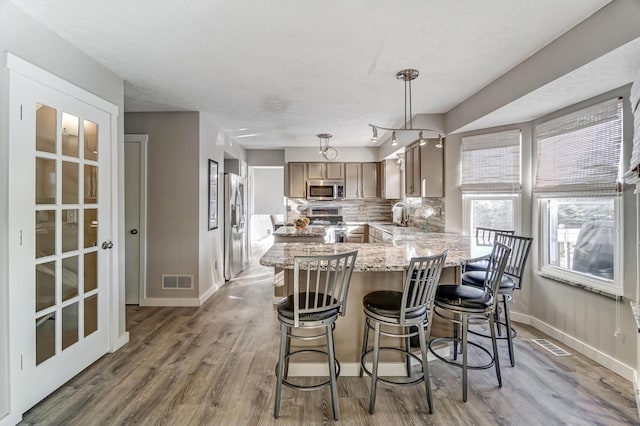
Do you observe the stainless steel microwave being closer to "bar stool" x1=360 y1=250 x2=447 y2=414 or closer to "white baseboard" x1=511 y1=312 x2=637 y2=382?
"white baseboard" x1=511 y1=312 x2=637 y2=382

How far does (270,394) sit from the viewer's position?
2.11m

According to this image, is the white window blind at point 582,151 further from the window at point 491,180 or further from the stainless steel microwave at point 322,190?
the stainless steel microwave at point 322,190

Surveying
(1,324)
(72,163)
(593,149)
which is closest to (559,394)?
(593,149)

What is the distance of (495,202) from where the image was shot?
142 inches

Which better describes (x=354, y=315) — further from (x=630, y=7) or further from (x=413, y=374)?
(x=630, y=7)

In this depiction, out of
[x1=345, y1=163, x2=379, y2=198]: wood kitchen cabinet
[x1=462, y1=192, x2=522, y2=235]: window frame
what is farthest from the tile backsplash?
[x1=462, y1=192, x2=522, y2=235]: window frame

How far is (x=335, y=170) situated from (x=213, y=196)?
2747mm

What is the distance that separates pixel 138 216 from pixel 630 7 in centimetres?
466

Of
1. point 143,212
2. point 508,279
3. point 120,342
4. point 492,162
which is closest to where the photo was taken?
point 508,279

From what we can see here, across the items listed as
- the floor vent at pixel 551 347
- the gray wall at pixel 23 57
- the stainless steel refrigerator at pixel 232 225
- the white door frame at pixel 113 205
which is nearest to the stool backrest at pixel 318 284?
the gray wall at pixel 23 57

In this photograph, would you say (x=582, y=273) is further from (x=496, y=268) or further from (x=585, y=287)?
(x=496, y=268)

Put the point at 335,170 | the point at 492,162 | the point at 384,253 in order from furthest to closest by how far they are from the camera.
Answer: the point at 335,170, the point at 492,162, the point at 384,253

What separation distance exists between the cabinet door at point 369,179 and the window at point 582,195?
3.36 meters

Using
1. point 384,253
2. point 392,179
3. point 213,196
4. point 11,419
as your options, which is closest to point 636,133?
point 384,253
